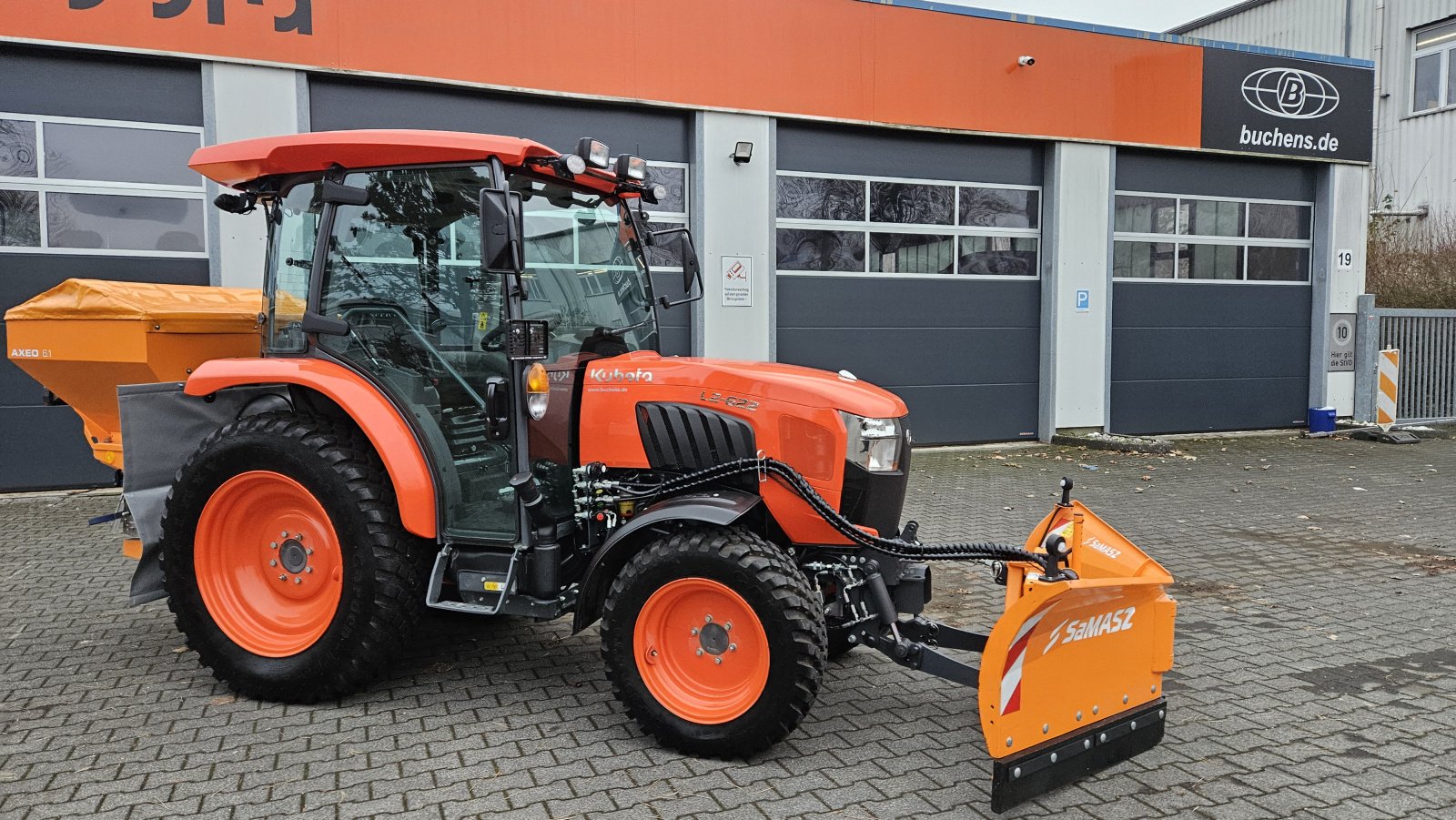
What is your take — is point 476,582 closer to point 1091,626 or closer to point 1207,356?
point 1091,626

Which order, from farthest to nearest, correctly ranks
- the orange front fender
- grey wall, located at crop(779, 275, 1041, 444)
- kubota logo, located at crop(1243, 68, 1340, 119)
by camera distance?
kubota logo, located at crop(1243, 68, 1340, 119)
grey wall, located at crop(779, 275, 1041, 444)
the orange front fender

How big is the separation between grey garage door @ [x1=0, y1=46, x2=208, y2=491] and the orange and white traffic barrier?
14.7m

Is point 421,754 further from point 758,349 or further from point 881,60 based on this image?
point 881,60

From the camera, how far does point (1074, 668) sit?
329 centimetres

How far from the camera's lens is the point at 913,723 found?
3.93m

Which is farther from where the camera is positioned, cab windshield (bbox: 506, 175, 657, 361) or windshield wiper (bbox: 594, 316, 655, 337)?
windshield wiper (bbox: 594, 316, 655, 337)

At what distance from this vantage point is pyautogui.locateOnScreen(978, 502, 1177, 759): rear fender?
3.10 meters

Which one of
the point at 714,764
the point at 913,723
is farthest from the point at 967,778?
the point at 714,764

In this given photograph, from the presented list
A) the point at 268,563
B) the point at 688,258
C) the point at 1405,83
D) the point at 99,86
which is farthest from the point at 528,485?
the point at 1405,83

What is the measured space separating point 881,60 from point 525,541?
8961 mm

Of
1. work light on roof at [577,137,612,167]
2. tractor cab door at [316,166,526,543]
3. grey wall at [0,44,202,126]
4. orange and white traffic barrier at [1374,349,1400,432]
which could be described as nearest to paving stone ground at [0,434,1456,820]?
tractor cab door at [316,166,526,543]

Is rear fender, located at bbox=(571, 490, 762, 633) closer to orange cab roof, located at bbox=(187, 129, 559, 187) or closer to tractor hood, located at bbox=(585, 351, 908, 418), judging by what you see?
tractor hood, located at bbox=(585, 351, 908, 418)

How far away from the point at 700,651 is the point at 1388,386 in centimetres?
1387

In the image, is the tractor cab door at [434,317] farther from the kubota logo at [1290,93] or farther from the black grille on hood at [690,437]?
the kubota logo at [1290,93]
